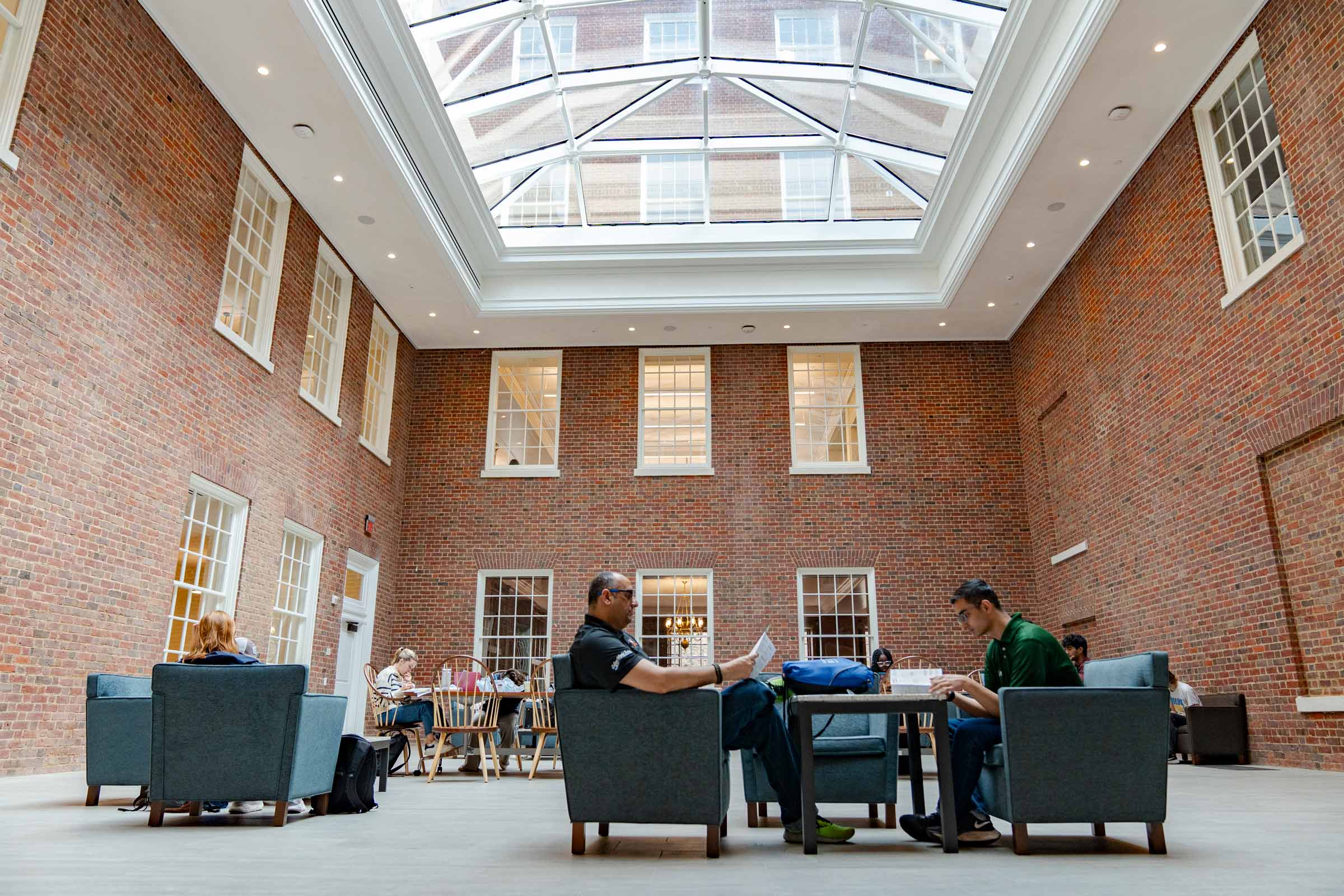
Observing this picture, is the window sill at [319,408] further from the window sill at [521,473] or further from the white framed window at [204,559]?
the window sill at [521,473]

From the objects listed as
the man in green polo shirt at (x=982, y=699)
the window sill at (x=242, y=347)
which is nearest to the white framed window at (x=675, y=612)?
the window sill at (x=242, y=347)

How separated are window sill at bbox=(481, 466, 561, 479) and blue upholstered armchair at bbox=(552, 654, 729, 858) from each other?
385 inches

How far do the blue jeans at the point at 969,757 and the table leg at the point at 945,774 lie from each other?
0.12 metres

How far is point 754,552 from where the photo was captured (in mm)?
12562

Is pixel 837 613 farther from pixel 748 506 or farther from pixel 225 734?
pixel 225 734

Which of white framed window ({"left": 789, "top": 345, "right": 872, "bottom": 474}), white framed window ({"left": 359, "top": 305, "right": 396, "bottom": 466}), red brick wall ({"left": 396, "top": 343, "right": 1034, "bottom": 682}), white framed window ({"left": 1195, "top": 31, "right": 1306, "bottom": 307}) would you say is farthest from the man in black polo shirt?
white framed window ({"left": 789, "top": 345, "right": 872, "bottom": 474})

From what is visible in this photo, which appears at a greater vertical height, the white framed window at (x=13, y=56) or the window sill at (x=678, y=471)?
the white framed window at (x=13, y=56)

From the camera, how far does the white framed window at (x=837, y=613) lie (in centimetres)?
1234

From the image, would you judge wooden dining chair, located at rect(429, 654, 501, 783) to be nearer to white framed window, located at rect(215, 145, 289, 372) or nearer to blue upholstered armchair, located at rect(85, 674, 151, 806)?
blue upholstered armchair, located at rect(85, 674, 151, 806)

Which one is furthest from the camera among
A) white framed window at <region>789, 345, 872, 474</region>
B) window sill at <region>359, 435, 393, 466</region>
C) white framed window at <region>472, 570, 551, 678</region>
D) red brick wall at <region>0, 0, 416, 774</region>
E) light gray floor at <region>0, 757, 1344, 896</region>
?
white framed window at <region>789, 345, 872, 474</region>

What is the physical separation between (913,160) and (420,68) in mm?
5660

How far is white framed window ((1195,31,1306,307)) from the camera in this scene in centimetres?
711

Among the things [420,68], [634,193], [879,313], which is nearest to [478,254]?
[634,193]

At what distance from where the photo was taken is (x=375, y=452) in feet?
39.5
